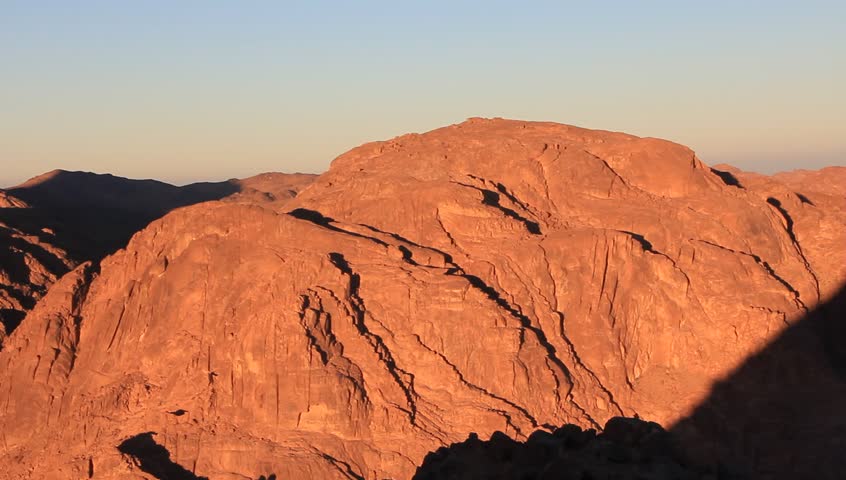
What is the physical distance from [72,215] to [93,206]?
14676mm

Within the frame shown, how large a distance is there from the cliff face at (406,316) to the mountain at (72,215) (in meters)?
17.3

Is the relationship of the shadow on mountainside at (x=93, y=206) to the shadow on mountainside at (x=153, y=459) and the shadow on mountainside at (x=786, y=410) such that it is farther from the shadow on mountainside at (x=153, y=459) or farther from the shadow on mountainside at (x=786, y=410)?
the shadow on mountainside at (x=786, y=410)

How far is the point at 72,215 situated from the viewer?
329ft

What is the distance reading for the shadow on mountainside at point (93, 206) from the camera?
8488 centimetres

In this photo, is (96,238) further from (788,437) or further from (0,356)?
(788,437)

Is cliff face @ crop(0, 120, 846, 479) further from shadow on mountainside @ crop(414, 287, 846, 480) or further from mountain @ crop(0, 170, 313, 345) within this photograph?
mountain @ crop(0, 170, 313, 345)

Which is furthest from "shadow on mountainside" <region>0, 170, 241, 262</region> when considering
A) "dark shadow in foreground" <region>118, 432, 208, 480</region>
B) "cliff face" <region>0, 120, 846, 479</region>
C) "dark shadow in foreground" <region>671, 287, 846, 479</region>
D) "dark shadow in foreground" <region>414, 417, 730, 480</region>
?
"dark shadow in foreground" <region>414, 417, 730, 480</region>

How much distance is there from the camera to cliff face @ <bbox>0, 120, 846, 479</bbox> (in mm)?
39094

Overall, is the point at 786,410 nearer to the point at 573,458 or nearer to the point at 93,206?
the point at 573,458

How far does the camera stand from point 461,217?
45.1 metres

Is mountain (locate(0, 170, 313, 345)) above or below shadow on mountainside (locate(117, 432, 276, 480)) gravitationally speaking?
above

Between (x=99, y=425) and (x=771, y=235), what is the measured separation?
28.4 meters

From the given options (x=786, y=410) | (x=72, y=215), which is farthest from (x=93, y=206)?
(x=786, y=410)

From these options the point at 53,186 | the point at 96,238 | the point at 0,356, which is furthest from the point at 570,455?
the point at 53,186
